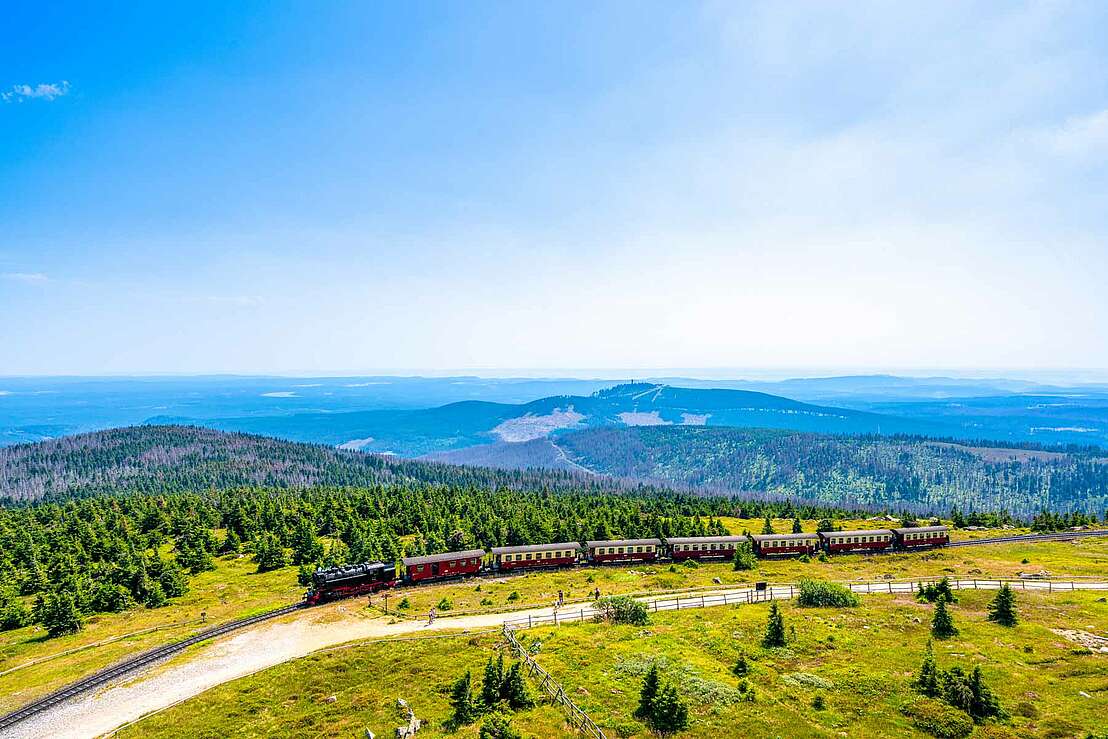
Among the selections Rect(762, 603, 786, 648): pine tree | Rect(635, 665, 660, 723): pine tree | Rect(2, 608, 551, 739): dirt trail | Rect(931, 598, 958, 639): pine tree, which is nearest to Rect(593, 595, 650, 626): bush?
Rect(2, 608, 551, 739): dirt trail

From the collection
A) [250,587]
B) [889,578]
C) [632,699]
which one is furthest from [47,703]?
[889,578]

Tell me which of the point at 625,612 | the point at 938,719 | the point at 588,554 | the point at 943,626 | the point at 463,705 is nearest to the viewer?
the point at 938,719

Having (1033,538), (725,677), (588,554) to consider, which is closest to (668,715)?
(725,677)

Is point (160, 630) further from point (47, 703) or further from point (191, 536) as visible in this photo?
point (191, 536)

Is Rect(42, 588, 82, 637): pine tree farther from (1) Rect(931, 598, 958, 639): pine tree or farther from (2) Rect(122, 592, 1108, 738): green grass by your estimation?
(1) Rect(931, 598, 958, 639): pine tree

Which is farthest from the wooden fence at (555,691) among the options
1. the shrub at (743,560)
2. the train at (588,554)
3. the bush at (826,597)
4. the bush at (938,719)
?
the shrub at (743,560)

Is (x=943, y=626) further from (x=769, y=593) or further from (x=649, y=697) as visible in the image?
(x=649, y=697)
